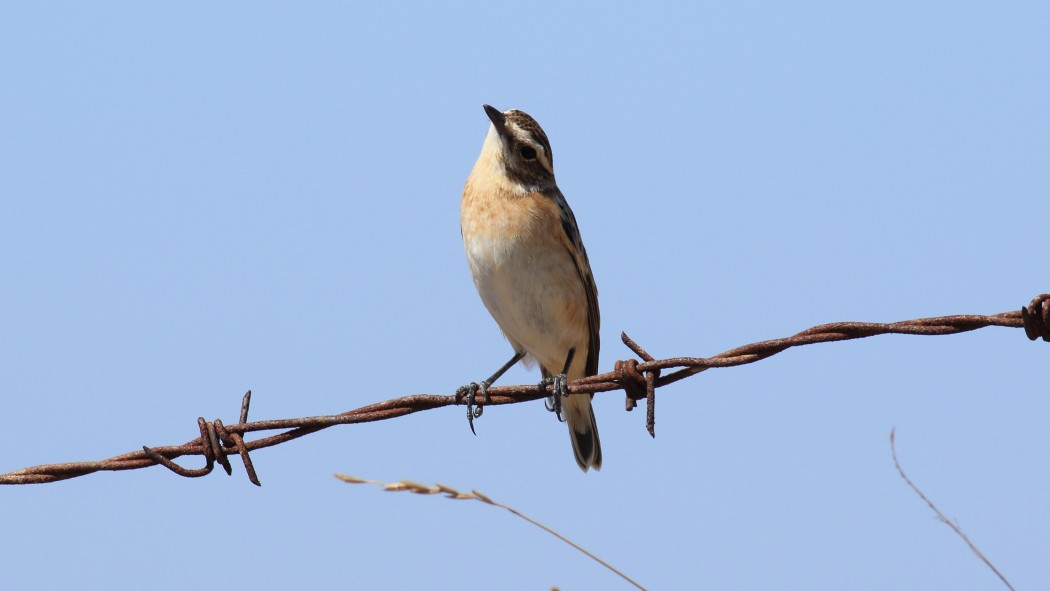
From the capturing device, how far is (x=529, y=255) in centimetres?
791

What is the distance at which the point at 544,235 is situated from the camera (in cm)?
800

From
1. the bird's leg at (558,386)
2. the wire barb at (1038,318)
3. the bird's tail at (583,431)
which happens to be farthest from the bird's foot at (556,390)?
the wire barb at (1038,318)

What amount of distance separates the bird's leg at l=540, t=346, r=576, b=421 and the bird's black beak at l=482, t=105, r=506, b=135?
1655 mm

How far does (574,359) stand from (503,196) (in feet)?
4.25

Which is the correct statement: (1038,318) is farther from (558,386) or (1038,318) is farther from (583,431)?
(583,431)

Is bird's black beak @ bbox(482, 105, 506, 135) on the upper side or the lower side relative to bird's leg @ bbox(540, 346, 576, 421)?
upper

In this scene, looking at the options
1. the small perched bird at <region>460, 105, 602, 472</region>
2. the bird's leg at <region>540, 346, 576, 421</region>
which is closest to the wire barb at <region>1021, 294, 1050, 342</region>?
the bird's leg at <region>540, 346, 576, 421</region>

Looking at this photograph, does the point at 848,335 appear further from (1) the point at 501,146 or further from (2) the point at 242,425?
(1) the point at 501,146

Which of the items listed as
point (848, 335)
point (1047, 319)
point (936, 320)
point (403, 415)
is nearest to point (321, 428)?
point (403, 415)

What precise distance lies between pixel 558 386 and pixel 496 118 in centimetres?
311

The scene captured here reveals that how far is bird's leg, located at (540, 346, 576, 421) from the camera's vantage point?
5.75 m

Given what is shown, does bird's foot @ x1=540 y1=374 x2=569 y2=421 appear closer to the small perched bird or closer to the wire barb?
the small perched bird

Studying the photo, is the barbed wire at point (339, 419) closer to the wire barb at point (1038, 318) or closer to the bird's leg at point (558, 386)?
the bird's leg at point (558, 386)

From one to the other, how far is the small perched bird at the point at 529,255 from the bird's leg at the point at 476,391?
2 cm
